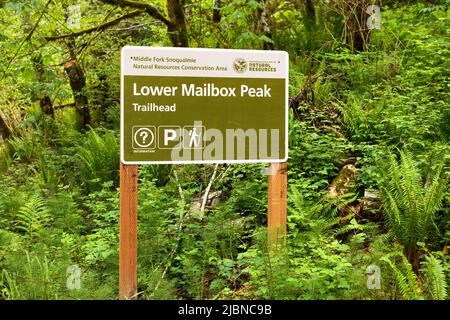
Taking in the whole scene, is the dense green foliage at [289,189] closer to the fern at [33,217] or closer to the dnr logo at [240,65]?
the fern at [33,217]

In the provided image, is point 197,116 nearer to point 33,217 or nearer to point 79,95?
point 33,217

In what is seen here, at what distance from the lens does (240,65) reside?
418cm

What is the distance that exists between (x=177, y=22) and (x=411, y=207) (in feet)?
15.5

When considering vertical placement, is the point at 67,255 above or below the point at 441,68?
below

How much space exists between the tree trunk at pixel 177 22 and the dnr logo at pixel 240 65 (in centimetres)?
379

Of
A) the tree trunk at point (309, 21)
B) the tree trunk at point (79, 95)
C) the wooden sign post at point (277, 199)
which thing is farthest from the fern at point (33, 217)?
the tree trunk at point (309, 21)

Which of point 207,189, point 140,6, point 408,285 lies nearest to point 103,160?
point 207,189

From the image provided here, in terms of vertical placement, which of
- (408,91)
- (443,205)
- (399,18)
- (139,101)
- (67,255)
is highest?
(399,18)

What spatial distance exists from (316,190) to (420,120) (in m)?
1.55

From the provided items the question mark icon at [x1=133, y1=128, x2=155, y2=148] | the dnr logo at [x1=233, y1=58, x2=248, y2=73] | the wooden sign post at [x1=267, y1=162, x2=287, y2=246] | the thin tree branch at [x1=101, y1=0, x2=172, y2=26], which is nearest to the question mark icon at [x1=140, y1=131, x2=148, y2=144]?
the question mark icon at [x1=133, y1=128, x2=155, y2=148]

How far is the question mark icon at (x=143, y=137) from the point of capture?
3.93 metres

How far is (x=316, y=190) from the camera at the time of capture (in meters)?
5.51

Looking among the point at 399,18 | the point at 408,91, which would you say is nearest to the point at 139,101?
the point at 408,91

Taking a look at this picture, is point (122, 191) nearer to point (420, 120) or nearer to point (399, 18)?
point (420, 120)
